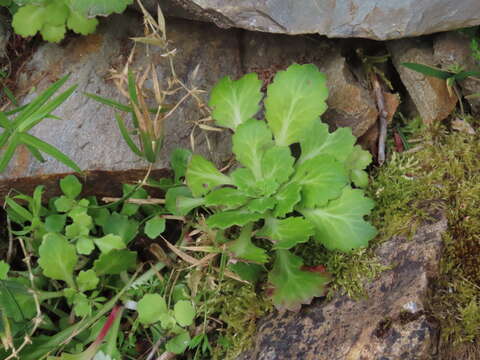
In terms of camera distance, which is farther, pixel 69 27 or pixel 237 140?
pixel 69 27

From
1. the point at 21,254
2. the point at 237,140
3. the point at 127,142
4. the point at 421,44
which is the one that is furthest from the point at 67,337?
the point at 421,44

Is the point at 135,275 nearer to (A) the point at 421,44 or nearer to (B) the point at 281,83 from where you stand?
(B) the point at 281,83

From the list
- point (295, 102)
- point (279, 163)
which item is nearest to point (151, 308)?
point (279, 163)

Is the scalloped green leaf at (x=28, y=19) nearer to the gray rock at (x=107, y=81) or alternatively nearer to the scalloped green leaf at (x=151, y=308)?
the gray rock at (x=107, y=81)

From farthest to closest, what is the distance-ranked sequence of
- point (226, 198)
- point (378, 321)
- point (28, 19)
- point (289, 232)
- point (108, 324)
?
1. point (28, 19)
2. point (108, 324)
3. point (226, 198)
4. point (289, 232)
5. point (378, 321)

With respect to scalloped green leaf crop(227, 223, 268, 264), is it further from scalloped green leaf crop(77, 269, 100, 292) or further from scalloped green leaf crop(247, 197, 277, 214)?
scalloped green leaf crop(77, 269, 100, 292)

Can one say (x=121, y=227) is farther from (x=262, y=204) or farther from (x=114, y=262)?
Result: (x=262, y=204)
